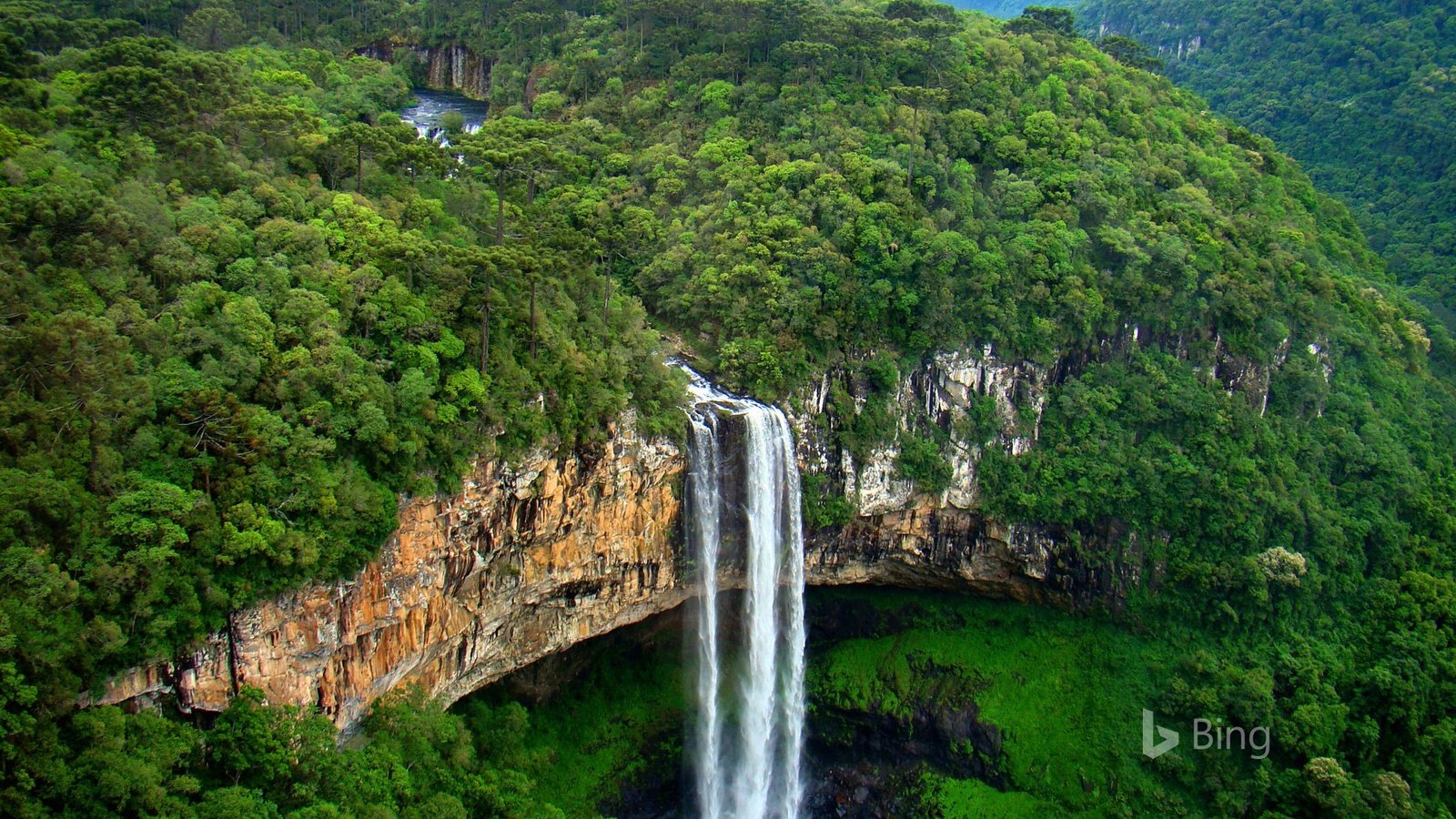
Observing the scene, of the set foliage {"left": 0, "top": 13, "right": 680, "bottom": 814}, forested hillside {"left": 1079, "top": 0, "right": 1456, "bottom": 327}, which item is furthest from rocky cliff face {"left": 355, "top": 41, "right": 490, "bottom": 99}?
forested hillside {"left": 1079, "top": 0, "right": 1456, "bottom": 327}

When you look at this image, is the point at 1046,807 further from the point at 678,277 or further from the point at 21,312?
the point at 21,312

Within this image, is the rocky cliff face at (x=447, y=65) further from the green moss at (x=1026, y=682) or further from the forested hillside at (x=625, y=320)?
the green moss at (x=1026, y=682)

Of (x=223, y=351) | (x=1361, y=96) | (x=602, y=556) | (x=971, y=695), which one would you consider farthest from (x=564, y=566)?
(x=1361, y=96)

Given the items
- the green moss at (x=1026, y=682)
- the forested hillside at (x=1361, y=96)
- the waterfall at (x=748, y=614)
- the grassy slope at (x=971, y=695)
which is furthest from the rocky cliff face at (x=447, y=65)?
the forested hillside at (x=1361, y=96)

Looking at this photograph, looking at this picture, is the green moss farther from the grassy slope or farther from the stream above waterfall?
the stream above waterfall

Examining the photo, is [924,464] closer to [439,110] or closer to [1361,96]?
[439,110]

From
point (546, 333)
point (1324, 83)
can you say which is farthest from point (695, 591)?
point (1324, 83)

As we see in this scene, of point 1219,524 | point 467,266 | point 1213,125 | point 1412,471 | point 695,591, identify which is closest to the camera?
point 467,266
